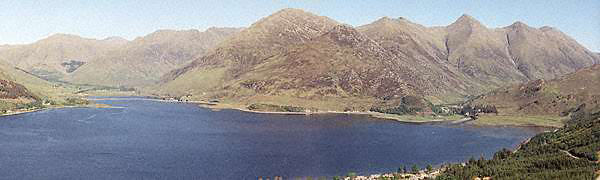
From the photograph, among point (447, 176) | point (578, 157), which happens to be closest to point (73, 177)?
point (447, 176)

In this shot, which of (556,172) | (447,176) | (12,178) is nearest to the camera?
(556,172)

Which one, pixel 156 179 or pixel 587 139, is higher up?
pixel 587 139

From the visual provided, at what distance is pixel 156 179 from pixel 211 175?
730 inches

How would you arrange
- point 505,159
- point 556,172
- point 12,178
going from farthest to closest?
point 505,159 → point 12,178 → point 556,172

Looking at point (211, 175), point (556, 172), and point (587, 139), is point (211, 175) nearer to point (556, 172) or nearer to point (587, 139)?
point (556, 172)

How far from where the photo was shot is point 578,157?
176 metres

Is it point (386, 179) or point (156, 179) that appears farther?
point (156, 179)

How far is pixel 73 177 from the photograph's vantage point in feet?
624

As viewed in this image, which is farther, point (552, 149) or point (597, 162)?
point (552, 149)

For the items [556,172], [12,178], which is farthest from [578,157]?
[12,178]

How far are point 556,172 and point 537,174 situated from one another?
4858 mm

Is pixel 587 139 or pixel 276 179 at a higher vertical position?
pixel 587 139

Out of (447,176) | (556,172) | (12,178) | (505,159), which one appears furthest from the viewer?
(505,159)

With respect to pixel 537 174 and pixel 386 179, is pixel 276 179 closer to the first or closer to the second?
pixel 386 179
